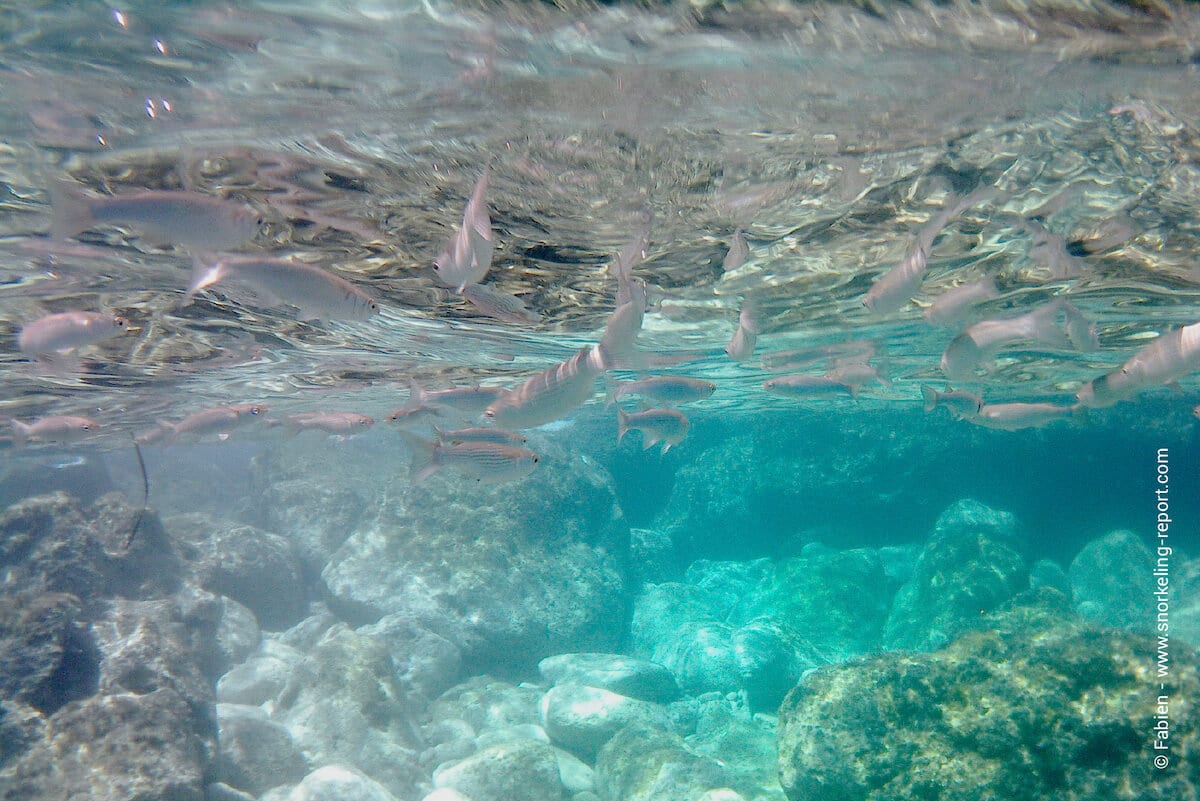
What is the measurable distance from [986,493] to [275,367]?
77.3ft

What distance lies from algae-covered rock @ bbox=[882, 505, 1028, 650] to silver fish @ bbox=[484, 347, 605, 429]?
14.5m

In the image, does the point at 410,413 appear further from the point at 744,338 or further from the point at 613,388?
the point at 744,338

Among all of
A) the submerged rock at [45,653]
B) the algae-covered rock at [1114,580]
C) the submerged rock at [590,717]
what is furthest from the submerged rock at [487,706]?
the algae-covered rock at [1114,580]

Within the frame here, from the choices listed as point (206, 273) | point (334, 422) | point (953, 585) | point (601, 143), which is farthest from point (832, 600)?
point (206, 273)

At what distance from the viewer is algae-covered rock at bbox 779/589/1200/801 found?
6453mm

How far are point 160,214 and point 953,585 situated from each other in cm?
1927

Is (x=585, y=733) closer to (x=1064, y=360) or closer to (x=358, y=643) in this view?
(x=358, y=643)

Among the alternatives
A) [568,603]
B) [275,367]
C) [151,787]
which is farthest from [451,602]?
[151,787]

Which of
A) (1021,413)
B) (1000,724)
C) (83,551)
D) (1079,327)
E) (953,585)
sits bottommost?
(83,551)

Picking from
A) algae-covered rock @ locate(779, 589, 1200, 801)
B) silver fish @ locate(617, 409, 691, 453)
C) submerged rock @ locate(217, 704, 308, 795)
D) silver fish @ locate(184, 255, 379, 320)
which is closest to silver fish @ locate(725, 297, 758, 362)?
silver fish @ locate(617, 409, 691, 453)

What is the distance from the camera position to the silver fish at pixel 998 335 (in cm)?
698

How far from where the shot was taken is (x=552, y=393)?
17.8ft

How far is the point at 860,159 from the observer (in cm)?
611

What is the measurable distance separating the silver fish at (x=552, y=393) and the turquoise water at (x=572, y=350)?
0.04 m
